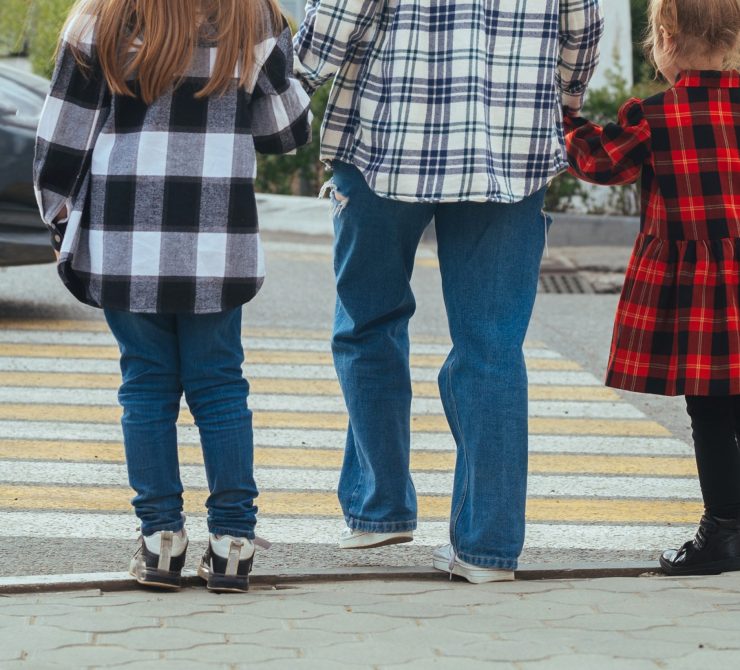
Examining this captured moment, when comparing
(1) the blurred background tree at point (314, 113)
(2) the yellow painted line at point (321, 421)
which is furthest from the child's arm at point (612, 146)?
(1) the blurred background tree at point (314, 113)

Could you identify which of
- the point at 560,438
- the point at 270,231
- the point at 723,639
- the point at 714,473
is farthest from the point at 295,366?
the point at 270,231

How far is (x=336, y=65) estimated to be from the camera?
3.18 metres

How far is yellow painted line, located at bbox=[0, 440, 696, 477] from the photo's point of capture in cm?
480

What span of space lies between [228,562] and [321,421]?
2.37m

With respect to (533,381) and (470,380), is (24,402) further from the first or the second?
(470,380)

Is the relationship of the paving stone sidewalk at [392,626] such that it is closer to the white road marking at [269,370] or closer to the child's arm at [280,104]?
the child's arm at [280,104]

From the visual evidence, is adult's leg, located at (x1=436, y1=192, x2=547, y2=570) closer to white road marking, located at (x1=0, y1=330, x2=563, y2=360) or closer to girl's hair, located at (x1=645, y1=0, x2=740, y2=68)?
girl's hair, located at (x1=645, y1=0, x2=740, y2=68)

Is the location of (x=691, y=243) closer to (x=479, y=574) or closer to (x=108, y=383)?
(x=479, y=574)

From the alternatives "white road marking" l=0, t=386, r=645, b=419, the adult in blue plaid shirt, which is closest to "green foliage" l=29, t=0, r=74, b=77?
"white road marking" l=0, t=386, r=645, b=419

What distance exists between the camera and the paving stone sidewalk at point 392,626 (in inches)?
104

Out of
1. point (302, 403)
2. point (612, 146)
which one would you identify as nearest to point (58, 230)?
point (612, 146)

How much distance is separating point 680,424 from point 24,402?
264 cm

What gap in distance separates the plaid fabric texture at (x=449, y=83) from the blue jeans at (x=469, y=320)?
12 centimetres

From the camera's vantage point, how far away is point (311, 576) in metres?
3.33
